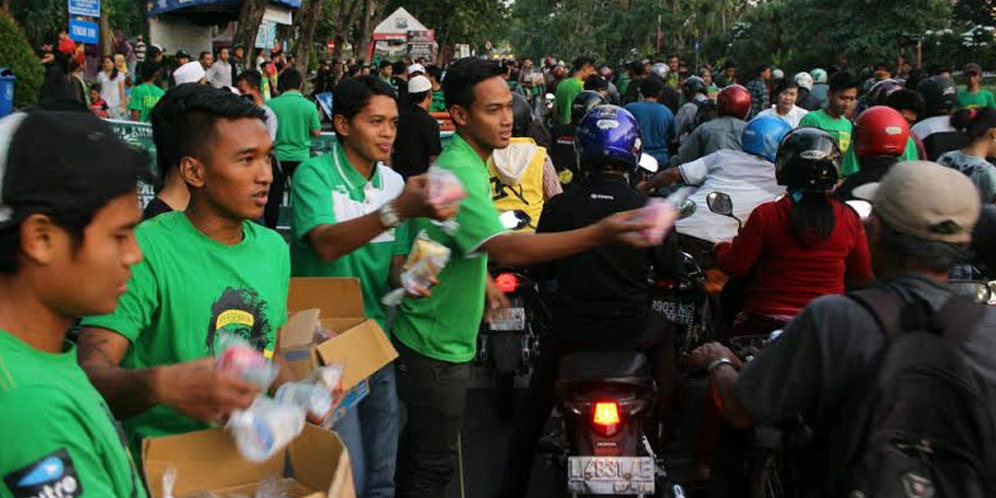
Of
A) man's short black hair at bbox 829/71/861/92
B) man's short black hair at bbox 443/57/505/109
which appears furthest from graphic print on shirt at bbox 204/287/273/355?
man's short black hair at bbox 829/71/861/92

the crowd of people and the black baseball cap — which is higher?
the black baseball cap

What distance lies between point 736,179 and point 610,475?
9.44 feet

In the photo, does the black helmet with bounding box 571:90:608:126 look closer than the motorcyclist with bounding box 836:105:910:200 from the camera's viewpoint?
No

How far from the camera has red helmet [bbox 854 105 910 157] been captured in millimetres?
5965

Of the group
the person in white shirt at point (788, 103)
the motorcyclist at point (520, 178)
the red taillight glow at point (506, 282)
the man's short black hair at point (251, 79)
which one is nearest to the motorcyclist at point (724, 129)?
the person in white shirt at point (788, 103)

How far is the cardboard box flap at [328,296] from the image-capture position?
359 cm

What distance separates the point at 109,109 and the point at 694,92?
32.2ft

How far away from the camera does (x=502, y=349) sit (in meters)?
6.52

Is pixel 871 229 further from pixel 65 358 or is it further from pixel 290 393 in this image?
pixel 65 358

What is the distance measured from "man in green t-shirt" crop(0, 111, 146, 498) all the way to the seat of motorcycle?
254 cm

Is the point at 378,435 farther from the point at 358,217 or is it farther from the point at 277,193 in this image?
the point at 277,193

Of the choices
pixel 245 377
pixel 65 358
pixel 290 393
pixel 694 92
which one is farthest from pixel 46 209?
pixel 694 92

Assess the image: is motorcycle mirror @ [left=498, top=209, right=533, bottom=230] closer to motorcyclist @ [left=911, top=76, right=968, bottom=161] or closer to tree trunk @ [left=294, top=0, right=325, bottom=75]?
motorcyclist @ [left=911, top=76, right=968, bottom=161]

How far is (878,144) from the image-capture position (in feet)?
19.6
